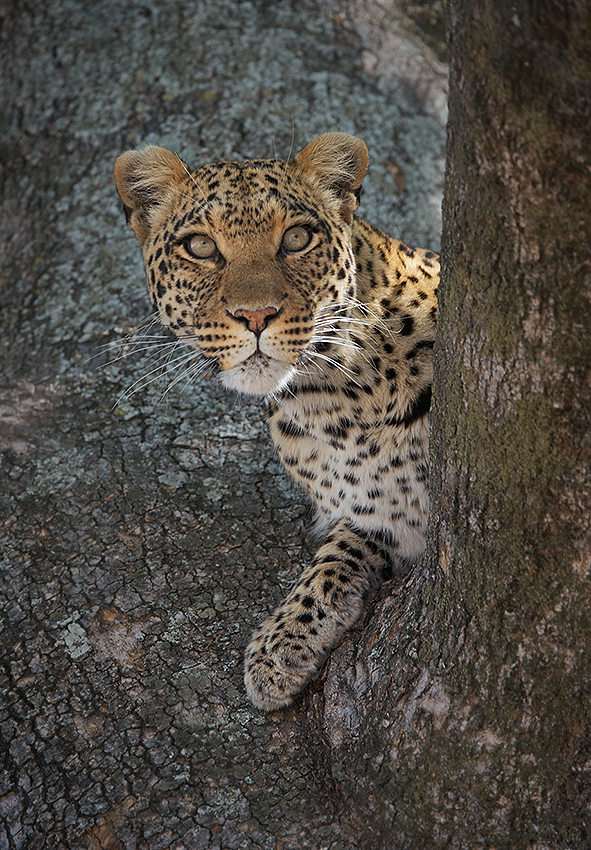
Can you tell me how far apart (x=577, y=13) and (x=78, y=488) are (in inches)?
134

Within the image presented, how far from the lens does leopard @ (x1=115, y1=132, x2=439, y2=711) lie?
334cm

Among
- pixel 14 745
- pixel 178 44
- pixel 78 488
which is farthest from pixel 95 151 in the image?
pixel 14 745

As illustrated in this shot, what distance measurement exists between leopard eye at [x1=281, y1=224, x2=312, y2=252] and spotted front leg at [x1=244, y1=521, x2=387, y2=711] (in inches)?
56.4

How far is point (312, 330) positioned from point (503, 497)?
4.16ft

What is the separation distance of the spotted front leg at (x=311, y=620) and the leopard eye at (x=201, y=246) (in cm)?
151

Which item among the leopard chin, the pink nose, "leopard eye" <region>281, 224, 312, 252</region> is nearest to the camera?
the pink nose

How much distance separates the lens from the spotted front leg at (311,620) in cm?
335

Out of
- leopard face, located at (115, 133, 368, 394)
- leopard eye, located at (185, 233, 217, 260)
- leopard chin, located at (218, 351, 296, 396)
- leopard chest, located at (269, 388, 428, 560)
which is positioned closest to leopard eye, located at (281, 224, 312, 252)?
leopard face, located at (115, 133, 368, 394)

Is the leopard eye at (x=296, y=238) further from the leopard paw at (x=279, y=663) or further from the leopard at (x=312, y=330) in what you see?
the leopard paw at (x=279, y=663)

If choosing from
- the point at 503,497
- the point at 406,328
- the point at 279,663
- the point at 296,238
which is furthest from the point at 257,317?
the point at 279,663

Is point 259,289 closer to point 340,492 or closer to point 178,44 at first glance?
point 340,492

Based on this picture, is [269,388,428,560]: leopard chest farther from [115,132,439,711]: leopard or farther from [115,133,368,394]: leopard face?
[115,133,368,394]: leopard face

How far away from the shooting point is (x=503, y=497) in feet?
7.71

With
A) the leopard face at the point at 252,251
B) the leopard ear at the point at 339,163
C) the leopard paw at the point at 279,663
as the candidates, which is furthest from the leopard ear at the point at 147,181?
the leopard paw at the point at 279,663
